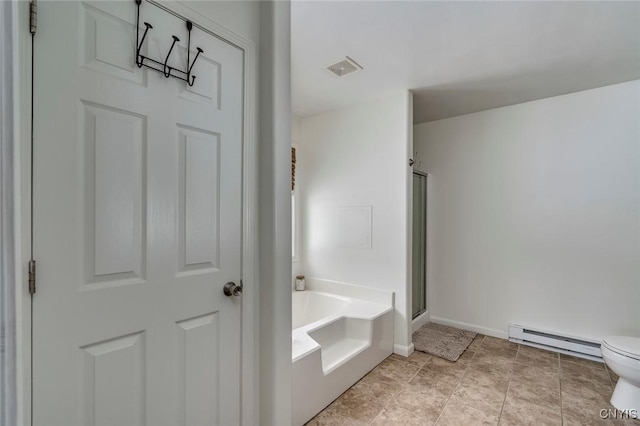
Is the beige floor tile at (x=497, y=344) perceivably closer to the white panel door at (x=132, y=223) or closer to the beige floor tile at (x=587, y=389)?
the beige floor tile at (x=587, y=389)

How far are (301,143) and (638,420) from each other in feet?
11.3

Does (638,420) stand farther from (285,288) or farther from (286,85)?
(286,85)

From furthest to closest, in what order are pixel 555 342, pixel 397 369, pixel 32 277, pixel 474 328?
pixel 474 328
pixel 555 342
pixel 397 369
pixel 32 277

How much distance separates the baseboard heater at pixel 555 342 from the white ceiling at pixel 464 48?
7.40 ft

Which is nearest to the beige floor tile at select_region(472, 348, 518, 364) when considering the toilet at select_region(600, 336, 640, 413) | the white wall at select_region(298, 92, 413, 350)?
the white wall at select_region(298, 92, 413, 350)

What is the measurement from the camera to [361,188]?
310cm

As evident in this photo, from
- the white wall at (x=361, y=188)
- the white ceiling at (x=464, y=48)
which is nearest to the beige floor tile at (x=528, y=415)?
the white wall at (x=361, y=188)

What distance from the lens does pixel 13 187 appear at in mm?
871

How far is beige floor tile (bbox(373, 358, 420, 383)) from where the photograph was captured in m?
2.45

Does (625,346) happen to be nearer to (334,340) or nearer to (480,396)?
(480,396)

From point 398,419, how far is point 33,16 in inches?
99.0

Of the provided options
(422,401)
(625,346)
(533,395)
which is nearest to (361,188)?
(422,401)

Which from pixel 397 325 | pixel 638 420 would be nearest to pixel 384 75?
pixel 397 325

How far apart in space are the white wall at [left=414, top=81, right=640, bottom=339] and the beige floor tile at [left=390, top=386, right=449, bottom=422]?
144cm
